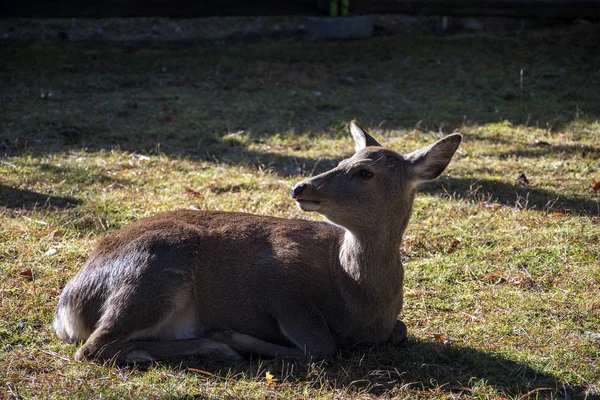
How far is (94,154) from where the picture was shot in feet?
28.3

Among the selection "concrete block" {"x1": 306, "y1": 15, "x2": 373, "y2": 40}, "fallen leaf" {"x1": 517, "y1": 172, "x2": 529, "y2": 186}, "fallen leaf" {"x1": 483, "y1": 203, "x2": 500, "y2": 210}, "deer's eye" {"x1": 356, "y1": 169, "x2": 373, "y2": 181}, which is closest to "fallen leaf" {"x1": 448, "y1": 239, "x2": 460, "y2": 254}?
"fallen leaf" {"x1": 483, "y1": 203, "x2": 500, "y2": 210}

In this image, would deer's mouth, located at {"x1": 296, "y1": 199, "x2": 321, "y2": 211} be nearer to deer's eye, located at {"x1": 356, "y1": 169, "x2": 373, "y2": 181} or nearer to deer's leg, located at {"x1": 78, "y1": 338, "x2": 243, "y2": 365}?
deer's eye, located at {"x1": 356, "y1": 169, "x2": 373, "y2": 181}

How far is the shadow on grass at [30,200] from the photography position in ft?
23.1

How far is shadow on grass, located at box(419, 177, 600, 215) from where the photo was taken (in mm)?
7121

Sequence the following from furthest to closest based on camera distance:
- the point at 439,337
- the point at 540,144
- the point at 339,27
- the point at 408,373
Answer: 1. the point at 339,27
2. the point at 540,144
3. the point at 439,337
4. the point at 408,373

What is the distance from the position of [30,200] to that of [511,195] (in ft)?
14.6

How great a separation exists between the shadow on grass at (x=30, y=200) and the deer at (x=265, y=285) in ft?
7.85

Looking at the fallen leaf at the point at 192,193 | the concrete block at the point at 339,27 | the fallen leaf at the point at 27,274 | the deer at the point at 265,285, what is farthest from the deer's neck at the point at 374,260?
the concrete block at the point at 339,27

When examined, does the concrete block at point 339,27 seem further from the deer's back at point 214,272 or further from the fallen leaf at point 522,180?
the deer's back at point 214,272

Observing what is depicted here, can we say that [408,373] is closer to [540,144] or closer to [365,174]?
[365,174]

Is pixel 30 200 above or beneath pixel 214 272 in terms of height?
beneath

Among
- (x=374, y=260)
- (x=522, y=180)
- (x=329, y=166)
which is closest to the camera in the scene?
(x=374, y=260)

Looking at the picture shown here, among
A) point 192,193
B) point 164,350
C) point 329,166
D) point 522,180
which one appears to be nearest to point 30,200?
point 192,193

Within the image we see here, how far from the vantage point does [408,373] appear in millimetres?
4457
